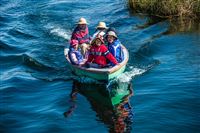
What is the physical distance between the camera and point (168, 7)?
2058 cm

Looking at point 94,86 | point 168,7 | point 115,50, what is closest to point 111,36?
point 115,50

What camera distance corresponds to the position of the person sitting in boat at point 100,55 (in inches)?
555

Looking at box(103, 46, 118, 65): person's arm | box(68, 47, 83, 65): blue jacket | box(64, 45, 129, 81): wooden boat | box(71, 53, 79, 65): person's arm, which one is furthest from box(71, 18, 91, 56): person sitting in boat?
box(103, 46, 118, 65): person's arm

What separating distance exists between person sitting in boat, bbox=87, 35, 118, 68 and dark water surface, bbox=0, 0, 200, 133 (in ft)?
3.15

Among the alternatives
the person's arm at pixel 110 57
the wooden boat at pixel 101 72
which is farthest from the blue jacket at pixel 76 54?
the person's arm at pixel 110 57

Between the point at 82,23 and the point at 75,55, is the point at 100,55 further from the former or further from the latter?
the point at 82,23

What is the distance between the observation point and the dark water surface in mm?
12273

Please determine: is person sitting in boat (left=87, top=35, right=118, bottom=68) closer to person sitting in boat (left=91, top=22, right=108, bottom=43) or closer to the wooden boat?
the wooden boat

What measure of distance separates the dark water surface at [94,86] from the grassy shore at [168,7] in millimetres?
479

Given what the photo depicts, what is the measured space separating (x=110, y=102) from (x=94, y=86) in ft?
4.21

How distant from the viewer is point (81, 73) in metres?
14.7

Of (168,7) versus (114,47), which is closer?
(114,47)

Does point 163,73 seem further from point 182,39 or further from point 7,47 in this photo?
point 7,47

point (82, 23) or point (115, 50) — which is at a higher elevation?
point (82, 23)
